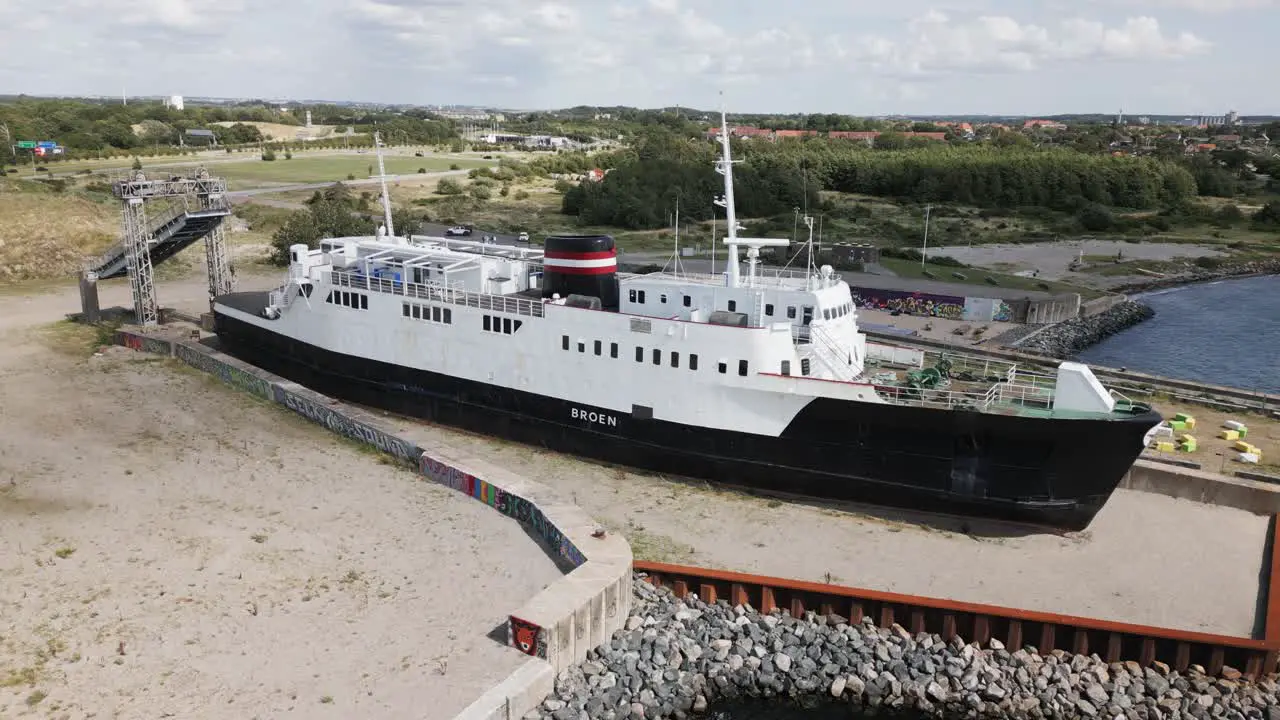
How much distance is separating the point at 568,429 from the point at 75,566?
11.8 m

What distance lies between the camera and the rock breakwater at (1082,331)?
1614 inches

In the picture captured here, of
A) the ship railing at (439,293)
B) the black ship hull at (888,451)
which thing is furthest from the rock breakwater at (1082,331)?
the ship railing at (439,293)

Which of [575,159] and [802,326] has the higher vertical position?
[575,159]

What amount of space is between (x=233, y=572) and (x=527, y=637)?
682 centimetres

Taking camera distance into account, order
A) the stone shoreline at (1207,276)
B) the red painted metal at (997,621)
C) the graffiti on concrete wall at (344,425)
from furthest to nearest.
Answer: the stone shoreline at (1207,276) → the graffiti on concrete wall at (344,425) → the red painted metal at (997,621)

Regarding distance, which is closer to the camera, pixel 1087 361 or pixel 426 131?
pixel 1087 361

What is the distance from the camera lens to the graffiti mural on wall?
147 feet

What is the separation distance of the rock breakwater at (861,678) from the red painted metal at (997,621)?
0.22 m

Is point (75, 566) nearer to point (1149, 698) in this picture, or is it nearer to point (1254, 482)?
point (1149, 698)

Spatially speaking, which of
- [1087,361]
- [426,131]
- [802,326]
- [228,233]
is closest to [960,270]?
[1087,361]

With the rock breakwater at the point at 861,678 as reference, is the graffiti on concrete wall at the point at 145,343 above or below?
above

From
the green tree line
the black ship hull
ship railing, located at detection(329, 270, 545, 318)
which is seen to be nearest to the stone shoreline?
the green tree line

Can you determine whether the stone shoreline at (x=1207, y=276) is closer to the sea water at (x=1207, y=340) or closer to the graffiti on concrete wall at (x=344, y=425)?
the sea water at (x=1207, y=340)

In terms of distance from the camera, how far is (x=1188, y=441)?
24.3 meters
